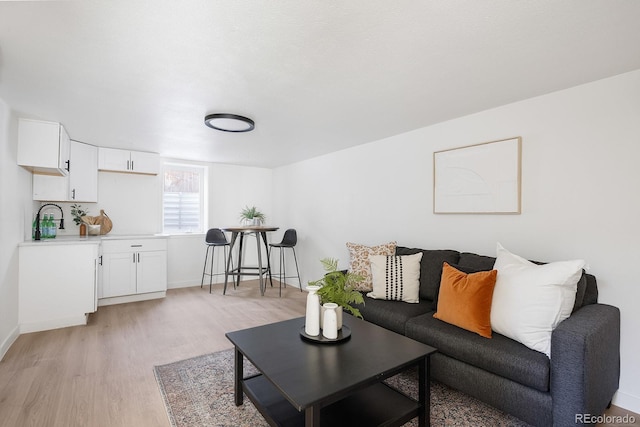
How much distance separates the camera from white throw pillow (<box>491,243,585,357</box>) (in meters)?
1.77

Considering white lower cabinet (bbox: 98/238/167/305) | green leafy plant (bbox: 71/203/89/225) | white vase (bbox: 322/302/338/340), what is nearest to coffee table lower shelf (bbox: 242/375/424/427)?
white vase (bbox: 322/302/338/340)

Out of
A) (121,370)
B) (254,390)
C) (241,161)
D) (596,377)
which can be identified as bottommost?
(121,370)

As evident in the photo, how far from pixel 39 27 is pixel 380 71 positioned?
1.91m

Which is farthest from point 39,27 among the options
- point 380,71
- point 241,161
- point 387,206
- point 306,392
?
point 241,161

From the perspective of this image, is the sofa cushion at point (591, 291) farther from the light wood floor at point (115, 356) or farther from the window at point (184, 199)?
the window at point (184, 199)

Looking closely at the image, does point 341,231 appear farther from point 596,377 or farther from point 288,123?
point 596,377

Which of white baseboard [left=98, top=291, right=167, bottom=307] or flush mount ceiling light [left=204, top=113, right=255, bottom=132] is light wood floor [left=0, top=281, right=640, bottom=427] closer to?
white baseboard [left=98, top=291, right=167, bottom=307]

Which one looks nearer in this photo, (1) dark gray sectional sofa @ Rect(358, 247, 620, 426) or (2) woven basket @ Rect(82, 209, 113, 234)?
(1) dark gray sectional sofa @ Rect(358, 247, 620, 426)

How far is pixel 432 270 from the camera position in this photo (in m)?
2.75

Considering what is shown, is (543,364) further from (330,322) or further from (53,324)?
(53,324)

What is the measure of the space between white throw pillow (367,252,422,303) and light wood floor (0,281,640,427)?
4.63 ft

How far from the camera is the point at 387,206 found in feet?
12.1

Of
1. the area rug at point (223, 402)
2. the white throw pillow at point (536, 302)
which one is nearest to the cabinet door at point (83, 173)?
the area rug at point (223, 402)

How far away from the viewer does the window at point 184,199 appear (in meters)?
5.29
